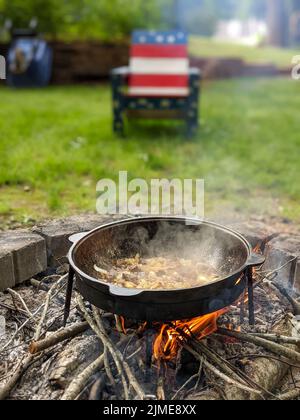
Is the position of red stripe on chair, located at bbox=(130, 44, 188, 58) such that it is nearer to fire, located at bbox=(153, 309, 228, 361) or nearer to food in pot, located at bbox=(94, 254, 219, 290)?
food in pot, located at bbox=(94, 254, 219, 290)

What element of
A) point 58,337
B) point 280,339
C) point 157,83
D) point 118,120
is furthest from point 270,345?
point 157,83

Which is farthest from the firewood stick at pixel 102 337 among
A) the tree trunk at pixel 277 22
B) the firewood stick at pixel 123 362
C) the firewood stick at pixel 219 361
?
the tree trunk at pixel 277 22

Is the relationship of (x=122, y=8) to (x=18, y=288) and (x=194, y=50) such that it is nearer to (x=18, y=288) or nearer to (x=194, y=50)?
(x=194, y=50)

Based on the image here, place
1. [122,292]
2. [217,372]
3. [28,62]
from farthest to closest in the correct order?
[28,62], [217,372], [122,292]

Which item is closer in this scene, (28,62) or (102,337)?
(102,337)

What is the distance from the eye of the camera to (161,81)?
6.11 meters

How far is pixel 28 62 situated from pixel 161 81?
4187mm

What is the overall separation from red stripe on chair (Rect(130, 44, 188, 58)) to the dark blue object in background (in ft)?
12.0

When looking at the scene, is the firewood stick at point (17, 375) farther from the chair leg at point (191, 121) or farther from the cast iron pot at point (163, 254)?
the chair leg at point (191, 121)

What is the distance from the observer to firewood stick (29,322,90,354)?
1923 mm

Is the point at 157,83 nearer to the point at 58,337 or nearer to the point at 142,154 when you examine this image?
the point at 142,154

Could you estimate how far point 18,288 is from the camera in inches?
99.3

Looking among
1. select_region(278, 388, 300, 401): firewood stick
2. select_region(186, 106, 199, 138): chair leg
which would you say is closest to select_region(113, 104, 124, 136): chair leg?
select_region(186, 106, 199, 138): chair leg
